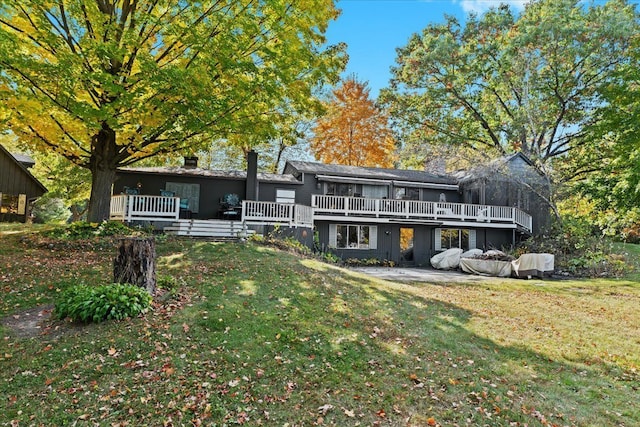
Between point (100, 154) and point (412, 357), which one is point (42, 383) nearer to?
point (412, 357)

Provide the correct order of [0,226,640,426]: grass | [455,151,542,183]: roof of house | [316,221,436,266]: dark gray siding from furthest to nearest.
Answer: [455,151,542,183]: roof of house, [316,221,436,266]: dark gray siding, [0,226,640,426]: grass

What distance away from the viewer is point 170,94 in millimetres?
10062

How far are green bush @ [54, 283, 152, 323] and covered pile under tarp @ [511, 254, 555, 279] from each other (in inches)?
573

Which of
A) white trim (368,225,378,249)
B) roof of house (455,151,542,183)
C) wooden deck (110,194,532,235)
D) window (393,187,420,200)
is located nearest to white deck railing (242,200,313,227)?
wooden deck (110,194,532,235)

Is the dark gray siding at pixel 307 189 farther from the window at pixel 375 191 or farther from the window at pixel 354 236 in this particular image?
the window at pixel 375 191

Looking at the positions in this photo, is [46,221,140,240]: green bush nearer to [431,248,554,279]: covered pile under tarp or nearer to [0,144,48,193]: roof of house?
[0,144,48,193]: roof of house

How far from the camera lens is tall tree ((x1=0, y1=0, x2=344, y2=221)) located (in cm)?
902

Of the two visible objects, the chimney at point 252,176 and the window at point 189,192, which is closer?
the chimney at point 252,176

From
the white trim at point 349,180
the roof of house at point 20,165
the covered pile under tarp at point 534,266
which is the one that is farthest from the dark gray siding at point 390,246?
the roof of house at point 20,165

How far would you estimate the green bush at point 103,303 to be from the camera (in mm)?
5387

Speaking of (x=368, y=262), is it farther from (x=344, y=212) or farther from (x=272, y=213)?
(x=272, y=213)

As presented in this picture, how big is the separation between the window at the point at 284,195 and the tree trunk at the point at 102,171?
28.2ft

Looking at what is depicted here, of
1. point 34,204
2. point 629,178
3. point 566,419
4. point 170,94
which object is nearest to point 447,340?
point 566,419

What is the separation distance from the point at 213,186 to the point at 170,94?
8860 millimetres
